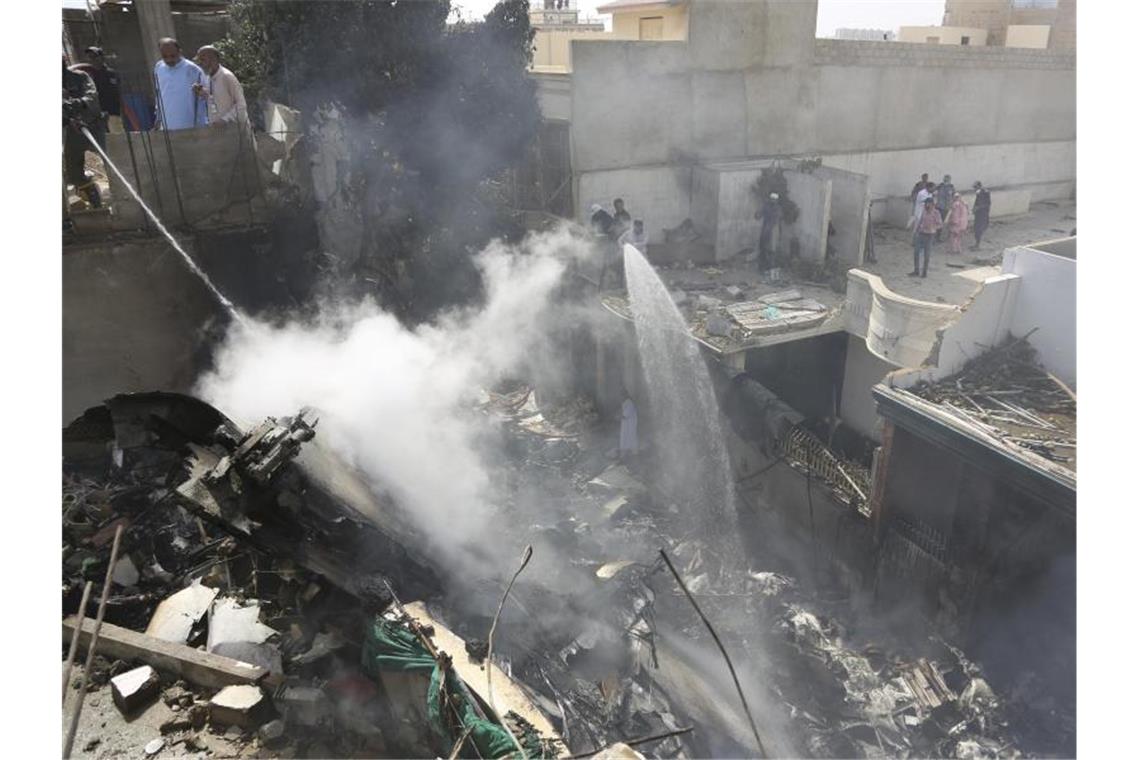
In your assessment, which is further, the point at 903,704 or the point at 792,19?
the point at 792,19

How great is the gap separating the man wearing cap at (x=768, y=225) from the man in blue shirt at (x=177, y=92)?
36.8ft

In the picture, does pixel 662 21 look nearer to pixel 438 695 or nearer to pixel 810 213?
pixel 810 213

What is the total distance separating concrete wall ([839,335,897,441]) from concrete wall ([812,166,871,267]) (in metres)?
3.50

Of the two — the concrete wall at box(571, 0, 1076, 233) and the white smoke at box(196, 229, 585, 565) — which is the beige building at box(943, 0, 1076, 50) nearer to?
the concrete wall at box(571, 0, 1076, 233)

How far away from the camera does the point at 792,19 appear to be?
1823 centimetres

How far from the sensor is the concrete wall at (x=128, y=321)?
36.3ft

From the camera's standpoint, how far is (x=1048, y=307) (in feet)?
30.6

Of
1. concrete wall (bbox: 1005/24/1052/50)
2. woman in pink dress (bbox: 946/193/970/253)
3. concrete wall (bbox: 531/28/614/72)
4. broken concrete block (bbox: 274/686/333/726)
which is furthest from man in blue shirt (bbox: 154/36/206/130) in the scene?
concrete wall (bbox: 1005/24/1052/50)

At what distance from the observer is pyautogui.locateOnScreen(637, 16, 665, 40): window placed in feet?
59.0

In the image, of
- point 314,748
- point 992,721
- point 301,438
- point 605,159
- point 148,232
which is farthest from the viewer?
point 605,159

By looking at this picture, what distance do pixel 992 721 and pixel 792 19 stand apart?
1549cm

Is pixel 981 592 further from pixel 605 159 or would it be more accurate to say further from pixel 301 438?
pixel 605 159

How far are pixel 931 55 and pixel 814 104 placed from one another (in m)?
4.26
